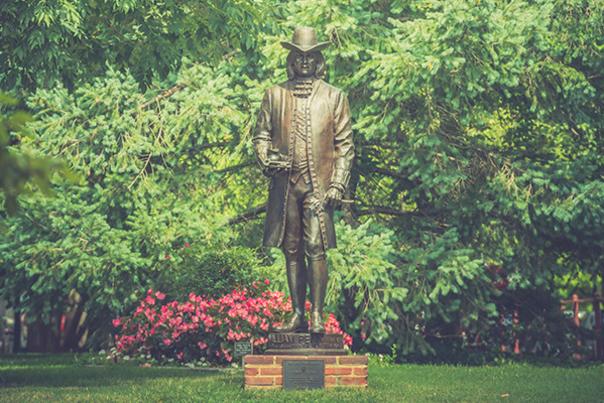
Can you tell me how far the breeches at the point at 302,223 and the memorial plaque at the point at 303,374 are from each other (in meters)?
1.03

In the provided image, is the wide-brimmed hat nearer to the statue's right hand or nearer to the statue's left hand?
the statue's right hand

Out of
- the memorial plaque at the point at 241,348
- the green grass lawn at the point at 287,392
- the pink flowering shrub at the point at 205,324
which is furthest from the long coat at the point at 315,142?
the pink flowering shrub at the point at 205,324

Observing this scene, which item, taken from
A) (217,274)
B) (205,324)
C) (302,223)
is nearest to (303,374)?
(302,223)

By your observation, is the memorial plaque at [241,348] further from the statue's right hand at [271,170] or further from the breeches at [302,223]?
the statue's right hand at [271,170]

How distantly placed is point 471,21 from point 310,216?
6.55 m

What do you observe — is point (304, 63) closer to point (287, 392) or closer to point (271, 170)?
point (271, 170)

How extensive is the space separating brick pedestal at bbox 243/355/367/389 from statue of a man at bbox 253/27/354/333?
13.5 inches

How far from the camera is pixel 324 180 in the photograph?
10.4 m

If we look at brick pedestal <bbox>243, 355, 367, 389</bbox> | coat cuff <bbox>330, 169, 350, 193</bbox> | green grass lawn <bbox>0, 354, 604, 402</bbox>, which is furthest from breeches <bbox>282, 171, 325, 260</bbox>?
green grass lawn <bbox>0, 354, 604, 402</bbox>

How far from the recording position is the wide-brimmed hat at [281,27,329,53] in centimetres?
1047

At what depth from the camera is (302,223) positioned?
412 inches

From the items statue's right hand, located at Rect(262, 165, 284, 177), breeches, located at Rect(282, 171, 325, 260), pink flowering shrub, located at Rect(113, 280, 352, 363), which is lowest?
pink flowering shrub, located at Rect(113, 280, 352, 363)

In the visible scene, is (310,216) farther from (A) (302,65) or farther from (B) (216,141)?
(B) (216,141)

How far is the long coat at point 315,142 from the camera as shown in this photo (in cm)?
1034
